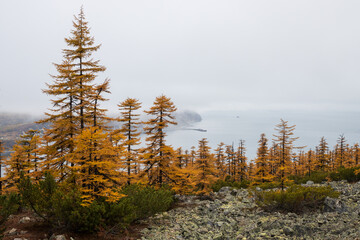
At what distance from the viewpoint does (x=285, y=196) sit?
12.5 m

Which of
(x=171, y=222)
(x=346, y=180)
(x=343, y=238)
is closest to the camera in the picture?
(x=343, y=238)

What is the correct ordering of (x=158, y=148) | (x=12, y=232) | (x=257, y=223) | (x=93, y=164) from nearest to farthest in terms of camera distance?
(x=12, y=232)
(x=93, y=164)
(x=257, y=223)
(x=158, y=148)

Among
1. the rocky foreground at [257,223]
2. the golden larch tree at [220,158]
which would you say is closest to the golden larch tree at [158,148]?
the rocky foreground at [257,223]

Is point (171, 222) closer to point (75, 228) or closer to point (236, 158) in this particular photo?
point (75, 228)

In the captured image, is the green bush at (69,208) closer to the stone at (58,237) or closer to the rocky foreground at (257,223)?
the stone at (58,237)

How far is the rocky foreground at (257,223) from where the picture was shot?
876 cm

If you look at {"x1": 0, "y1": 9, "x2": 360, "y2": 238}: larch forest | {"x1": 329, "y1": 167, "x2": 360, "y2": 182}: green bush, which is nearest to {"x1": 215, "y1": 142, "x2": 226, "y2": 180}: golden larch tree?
{"x1": 0, "y1": 9, "x2": 360, "y2": 238}: larch forest

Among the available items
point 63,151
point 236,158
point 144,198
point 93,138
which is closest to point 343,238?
point 144,198

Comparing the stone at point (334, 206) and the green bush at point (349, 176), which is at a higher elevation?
the stone at point (334, 206)

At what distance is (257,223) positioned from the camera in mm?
10625

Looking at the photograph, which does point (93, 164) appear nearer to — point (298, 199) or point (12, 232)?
point (12, 232)

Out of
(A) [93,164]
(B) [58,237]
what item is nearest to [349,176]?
(A) [93,164]

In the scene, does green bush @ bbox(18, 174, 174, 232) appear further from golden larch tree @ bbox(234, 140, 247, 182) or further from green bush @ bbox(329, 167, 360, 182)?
golden larch tree @ bbox(234, 140, 247, 182)

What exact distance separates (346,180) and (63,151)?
93.7 feet
